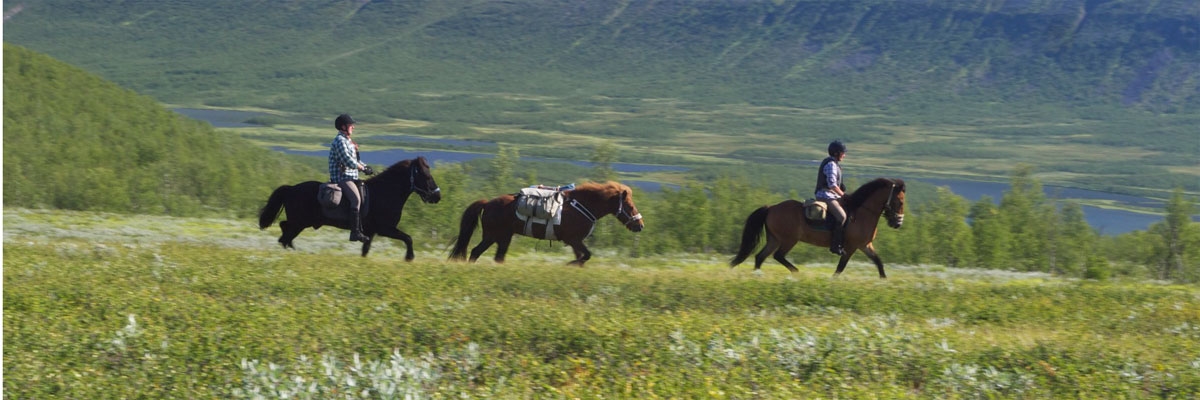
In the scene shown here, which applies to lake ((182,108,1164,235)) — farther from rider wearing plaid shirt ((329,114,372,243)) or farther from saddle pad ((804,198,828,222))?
rider wearing plaid shirt ((329,114,372,243))

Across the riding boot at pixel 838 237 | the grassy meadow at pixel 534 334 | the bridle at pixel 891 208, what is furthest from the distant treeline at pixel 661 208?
the grassy meadow at pixel 534 334

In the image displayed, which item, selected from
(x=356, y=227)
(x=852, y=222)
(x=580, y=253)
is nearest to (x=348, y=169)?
(x=356, y=227)

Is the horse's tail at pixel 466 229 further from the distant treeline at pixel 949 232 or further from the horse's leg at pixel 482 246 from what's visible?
the distant treeline at pixel 949 232

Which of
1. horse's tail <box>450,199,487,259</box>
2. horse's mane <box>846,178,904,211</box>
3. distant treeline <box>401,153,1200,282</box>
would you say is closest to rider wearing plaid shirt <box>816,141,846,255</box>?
horse's mane <box>846,178,904,211</box>

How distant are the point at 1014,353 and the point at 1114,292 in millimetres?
7804

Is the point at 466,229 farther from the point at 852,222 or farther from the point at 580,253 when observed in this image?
the point at 852,222

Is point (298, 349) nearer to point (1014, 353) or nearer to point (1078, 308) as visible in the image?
point (1014, 353)

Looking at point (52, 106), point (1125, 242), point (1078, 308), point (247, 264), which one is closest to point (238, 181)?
point (52, 106)

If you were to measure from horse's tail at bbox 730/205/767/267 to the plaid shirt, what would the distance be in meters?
7.85

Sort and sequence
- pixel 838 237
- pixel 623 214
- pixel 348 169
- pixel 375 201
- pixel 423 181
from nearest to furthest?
pixel 348 169, pixel 375 201, pixel 423 181, pixel 838 237, pixel 623 214

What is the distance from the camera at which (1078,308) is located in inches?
782

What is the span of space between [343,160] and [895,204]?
35.0ft

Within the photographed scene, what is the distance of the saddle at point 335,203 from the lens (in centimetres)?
2394

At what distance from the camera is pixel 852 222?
25203mm
